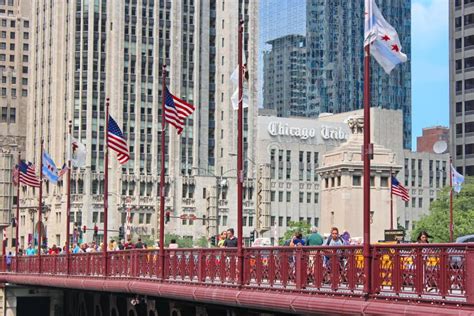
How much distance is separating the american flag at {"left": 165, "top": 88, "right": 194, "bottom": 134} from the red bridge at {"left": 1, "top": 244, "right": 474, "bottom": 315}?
177 inches

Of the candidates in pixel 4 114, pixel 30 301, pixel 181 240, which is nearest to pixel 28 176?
pixel 30 301

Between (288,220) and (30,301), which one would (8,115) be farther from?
(30,301)

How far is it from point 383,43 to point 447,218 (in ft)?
253

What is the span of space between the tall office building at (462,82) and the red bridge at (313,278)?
312ft

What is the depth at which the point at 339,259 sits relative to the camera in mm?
28000

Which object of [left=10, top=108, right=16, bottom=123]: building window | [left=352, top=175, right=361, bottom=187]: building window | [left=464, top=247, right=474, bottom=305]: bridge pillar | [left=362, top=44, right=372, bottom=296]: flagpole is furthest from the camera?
[left=10, top=108, right=16, bottom=123]: building window

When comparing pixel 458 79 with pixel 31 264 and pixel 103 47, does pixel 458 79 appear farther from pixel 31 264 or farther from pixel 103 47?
pixel 31 264

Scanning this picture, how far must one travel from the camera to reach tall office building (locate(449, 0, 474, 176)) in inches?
5399

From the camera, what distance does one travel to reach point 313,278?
29359 mm

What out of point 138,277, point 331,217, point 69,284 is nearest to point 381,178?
point 331,217

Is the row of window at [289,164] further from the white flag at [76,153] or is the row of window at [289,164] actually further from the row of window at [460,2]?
the white flag at [76,153]

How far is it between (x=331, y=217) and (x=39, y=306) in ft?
76.8

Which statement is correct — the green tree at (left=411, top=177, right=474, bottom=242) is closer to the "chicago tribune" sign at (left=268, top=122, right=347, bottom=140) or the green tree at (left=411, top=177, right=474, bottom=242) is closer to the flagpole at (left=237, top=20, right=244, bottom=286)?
the flagpole at (left=237, top=20, right=244, bottom=286)

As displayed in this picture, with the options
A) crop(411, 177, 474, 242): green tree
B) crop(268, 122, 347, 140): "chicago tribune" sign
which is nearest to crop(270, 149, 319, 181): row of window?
crop(268, 122, 347, 140): "chicago tribune" sign
